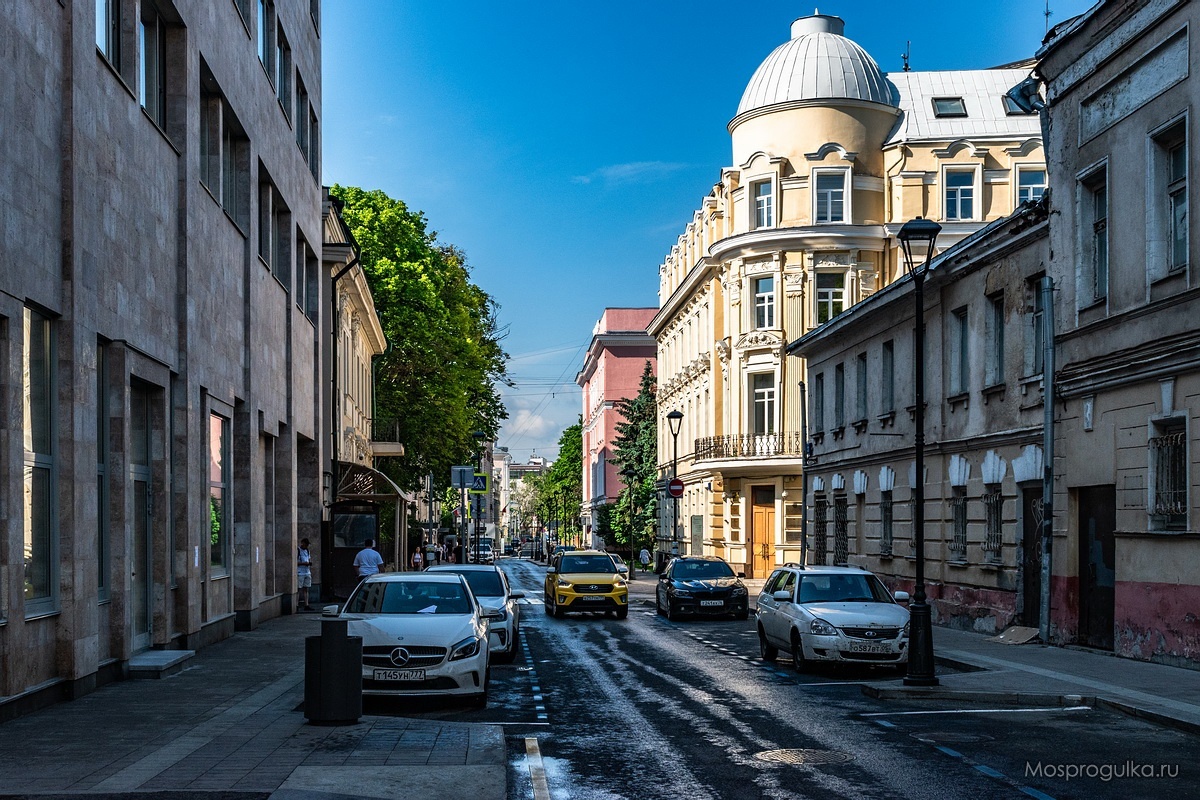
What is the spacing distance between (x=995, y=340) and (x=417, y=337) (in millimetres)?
32840

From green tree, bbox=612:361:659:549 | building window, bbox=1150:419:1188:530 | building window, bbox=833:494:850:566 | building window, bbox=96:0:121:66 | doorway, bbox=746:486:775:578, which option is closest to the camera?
building window, bbox=96:0:121:66

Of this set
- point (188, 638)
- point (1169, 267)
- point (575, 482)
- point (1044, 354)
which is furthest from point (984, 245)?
point (575, 482)

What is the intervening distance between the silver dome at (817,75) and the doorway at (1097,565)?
31.6m

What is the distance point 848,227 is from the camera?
49469 millimetres

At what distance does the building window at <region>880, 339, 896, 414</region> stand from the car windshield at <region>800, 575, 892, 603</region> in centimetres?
1239

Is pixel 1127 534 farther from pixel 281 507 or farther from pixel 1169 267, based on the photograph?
pixel 281 507

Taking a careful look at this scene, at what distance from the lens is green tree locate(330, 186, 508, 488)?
176 feet

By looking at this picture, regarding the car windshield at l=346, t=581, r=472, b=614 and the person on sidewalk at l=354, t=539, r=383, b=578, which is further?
the person on sidewalk at l=354, t=539, r=383, b=578

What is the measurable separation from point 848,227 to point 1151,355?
3109 centimetres

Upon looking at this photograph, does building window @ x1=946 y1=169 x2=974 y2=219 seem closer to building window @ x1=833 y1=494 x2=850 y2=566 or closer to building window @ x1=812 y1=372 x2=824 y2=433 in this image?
building window @ x1=812 y1=372 x2=824 y2=433

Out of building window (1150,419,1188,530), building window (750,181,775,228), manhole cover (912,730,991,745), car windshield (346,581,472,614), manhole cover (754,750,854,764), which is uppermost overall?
building window (750,181,775,228)

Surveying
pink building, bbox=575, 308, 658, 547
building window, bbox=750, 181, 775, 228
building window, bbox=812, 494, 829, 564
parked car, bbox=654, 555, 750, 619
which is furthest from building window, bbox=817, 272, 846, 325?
pink building, bbox=575, 308, 658, 547

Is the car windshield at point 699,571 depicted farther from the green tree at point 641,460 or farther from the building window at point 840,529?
the green tree at point 641,460

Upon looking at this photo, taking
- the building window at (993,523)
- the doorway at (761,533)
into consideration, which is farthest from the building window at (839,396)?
the doorway at (761,533)
